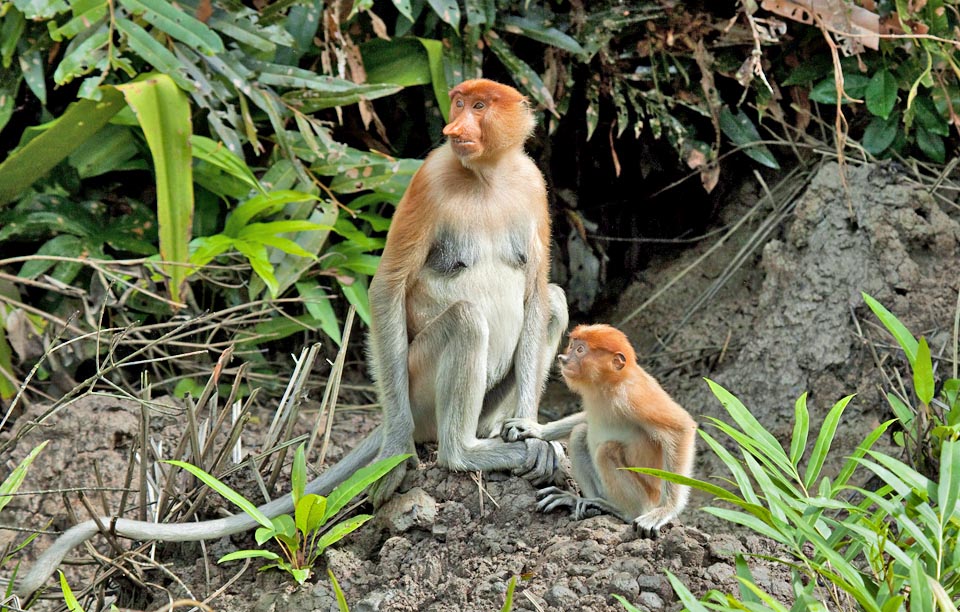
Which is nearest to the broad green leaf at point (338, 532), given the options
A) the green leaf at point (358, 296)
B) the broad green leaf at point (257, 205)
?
the green leaf at point (358, 296)

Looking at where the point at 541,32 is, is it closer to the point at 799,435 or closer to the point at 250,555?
the point at 799,435

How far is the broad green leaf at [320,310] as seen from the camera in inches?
253

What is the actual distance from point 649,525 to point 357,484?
1.05 m

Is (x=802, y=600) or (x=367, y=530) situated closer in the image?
(x=802, y=600)

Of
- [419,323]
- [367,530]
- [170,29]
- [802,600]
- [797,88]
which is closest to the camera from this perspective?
[802,600]

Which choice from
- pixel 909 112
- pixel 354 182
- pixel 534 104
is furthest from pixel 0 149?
pixel 909 112

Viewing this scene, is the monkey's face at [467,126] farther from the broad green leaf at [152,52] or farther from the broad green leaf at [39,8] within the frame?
the broad green leaf at [39,8]

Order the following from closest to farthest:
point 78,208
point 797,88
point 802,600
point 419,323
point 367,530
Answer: point 802,600 < point 367,530 < point 419,323 < point 78,208 < point 797,88

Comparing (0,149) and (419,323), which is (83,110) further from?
(419,323)

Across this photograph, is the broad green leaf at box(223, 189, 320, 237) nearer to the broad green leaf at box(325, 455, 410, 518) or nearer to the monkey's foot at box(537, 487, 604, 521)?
the broad green leaf at box(325, 455, 410, 518)

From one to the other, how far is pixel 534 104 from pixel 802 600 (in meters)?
4.39

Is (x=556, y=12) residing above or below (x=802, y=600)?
above

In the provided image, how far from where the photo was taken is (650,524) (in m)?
3.86

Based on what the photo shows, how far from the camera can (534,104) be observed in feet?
22.5
